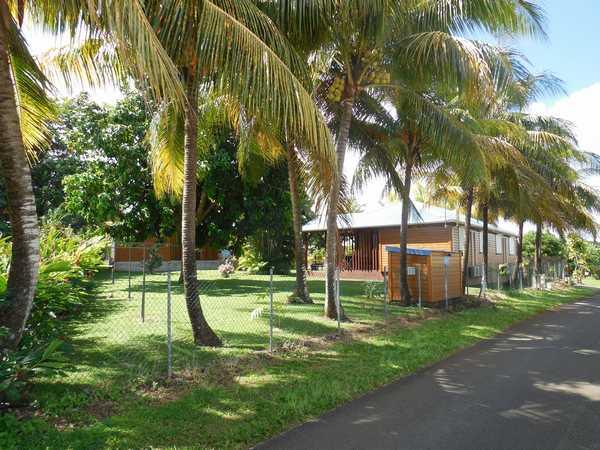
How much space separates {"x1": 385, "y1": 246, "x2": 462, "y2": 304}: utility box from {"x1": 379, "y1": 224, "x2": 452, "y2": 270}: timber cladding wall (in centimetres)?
885

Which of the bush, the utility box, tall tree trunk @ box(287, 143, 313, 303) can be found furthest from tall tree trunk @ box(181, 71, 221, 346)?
the utility box

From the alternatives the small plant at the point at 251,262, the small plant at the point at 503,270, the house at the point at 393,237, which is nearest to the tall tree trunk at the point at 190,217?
the house at the point at 393,237

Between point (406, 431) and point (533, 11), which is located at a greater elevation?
point (533, 11)

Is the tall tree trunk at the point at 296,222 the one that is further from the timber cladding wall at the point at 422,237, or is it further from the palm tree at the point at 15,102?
the timber cladding wall at the point at 422,237

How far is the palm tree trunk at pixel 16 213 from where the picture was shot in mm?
4766

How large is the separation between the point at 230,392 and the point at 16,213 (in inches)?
122

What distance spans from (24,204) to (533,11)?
9.73 m

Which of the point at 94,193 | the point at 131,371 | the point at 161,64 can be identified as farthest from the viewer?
the point at 94,193

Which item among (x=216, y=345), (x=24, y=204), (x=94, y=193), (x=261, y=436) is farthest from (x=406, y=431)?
(x=94, y=193)

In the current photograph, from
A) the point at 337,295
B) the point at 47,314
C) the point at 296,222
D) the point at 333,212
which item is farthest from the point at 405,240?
the point at 47,314

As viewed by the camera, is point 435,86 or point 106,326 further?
point 435,86

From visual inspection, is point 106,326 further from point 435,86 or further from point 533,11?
point 533,11

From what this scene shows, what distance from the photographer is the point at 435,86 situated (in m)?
11.1

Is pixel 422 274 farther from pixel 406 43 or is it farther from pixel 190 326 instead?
pixel 190 326
